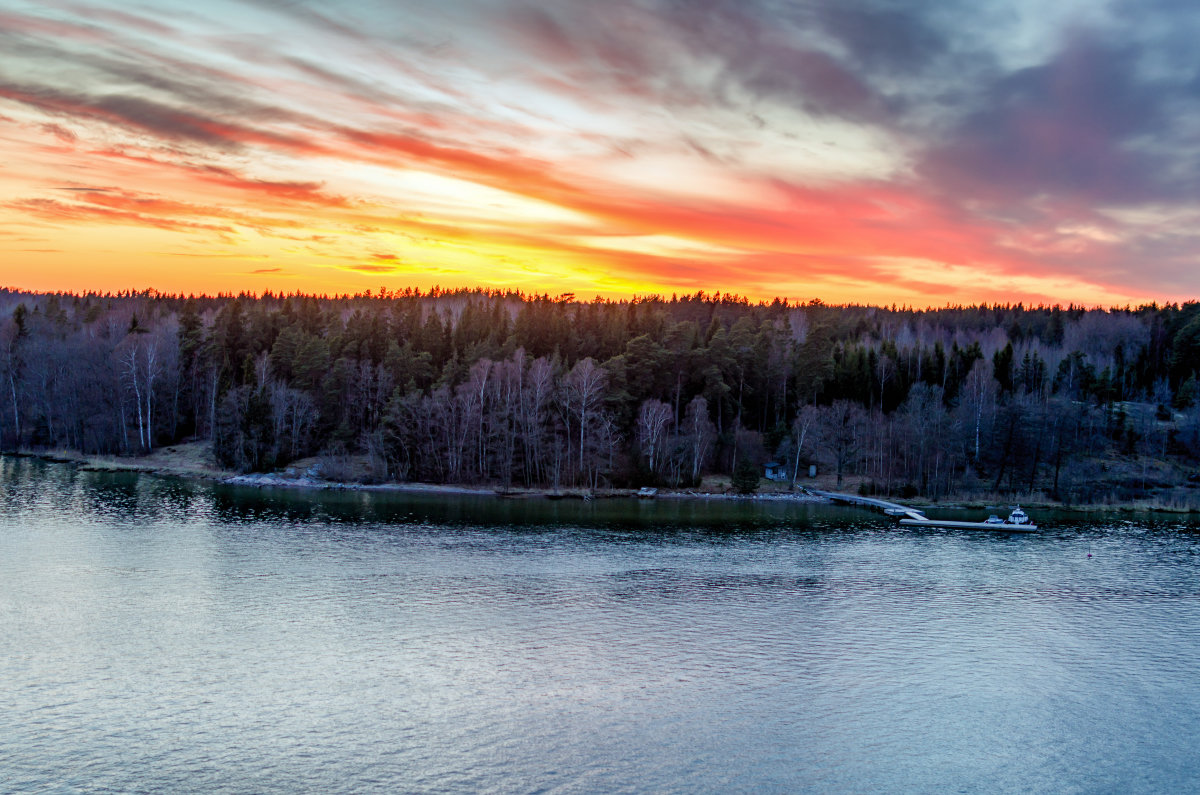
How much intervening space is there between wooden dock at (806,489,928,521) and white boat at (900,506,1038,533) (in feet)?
3.72

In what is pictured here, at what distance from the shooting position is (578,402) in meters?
92.6

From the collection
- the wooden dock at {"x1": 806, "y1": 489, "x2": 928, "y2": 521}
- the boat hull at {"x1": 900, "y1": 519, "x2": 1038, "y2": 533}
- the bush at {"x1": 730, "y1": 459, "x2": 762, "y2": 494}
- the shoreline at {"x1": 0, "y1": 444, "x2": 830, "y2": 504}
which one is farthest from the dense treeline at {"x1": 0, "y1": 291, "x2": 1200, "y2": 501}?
the boat hull at {"x1": 900, "y1": 519, "x2": 1038, "y2": 533}

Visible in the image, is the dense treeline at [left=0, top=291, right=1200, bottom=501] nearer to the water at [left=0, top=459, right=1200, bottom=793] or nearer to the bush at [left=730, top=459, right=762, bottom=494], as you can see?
the bush at [left=730, top=459, right=762, bottom=494]

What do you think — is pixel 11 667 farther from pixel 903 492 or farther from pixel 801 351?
pixel 801 351

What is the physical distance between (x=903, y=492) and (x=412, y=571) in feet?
207

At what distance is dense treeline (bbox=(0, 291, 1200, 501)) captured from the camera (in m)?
91.2

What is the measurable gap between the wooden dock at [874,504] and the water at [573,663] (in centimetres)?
1805

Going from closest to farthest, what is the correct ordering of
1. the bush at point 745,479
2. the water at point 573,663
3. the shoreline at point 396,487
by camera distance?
the water at point 573,663, the shoreline at point 396,487, the bush at point 745,479

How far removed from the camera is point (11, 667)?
29.3 m

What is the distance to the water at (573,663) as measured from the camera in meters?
23.8

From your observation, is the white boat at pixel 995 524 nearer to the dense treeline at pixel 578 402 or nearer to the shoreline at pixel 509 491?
the shoreline at pixel 509 491

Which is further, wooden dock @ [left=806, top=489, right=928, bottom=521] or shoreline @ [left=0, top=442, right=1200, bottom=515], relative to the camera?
shoreline @ [left=0, top=442, right=1200, bottom=515]

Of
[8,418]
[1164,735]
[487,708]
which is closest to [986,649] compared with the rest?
[1164,735]

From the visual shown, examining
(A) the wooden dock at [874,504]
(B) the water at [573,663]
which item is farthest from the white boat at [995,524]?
(B) the water at [573,663]
